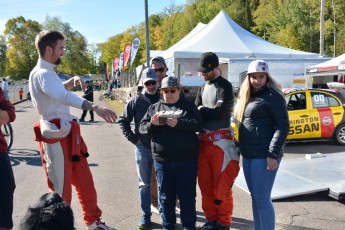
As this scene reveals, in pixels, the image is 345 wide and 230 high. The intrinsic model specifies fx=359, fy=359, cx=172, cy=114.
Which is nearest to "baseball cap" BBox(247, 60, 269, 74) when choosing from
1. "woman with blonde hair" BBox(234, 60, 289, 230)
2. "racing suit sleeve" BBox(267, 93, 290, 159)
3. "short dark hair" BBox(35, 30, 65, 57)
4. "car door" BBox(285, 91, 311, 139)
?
"woman with blonde hair" BBox(234, 60, 289, 230)

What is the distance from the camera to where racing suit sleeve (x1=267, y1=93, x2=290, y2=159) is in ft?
11.2

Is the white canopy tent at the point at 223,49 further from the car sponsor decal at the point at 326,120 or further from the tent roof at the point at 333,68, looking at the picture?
the car sponsor decal at the point at 326,120

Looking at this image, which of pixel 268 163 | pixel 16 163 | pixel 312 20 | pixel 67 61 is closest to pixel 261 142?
pixel 268 163

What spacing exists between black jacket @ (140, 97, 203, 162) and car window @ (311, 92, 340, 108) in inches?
284

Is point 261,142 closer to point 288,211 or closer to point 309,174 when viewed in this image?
point 288,211

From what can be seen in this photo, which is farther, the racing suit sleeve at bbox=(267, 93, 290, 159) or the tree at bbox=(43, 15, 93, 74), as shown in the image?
the tree at bbox=(43, 15, 93, 74)

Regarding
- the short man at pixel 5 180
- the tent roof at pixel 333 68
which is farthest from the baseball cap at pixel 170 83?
the tent roof at pixel 333 68

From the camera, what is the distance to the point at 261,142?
3535mm

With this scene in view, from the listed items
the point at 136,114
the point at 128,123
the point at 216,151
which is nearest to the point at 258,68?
the point at 216,151

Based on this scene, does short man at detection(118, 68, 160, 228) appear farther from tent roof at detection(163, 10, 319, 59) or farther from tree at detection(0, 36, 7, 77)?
tree at detection(0, 36, 7, 77)

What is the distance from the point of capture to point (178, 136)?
3689 millimetres

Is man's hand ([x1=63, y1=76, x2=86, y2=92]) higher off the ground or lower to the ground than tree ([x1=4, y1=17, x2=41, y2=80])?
lower

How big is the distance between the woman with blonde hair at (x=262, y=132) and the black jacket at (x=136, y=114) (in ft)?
4.04

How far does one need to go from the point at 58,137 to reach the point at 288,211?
3296mm
